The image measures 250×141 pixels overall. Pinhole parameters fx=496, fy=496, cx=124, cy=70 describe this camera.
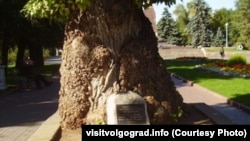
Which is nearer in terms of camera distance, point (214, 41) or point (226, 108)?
point (226, 108)

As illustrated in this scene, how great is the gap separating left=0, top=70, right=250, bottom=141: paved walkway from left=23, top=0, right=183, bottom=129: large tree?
2290mm

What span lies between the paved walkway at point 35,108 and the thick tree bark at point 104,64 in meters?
2.26

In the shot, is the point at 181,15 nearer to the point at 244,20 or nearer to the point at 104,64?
the point at 244,20

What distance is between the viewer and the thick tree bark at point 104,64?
28.6 ft

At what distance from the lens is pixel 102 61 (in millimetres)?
8727

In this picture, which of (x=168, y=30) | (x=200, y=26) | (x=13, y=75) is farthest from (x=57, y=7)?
(x=200, y=26)

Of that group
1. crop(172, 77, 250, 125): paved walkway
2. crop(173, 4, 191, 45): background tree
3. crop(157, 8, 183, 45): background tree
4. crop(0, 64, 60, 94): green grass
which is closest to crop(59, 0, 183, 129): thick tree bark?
crop(172, 77, 250, 125): paved walkway

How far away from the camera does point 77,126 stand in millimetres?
8781

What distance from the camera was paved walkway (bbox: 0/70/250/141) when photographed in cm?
1160

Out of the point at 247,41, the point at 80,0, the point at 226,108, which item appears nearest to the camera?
the point at 80,0

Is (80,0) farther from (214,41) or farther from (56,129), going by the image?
(214,41)

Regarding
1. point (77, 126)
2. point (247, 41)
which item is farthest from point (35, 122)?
point (247, 41)

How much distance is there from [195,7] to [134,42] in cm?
7360

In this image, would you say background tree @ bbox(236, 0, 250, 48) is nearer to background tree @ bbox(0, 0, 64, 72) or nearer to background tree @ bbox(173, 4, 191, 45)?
background tree @ bbox(173, 4, 191, 45)
